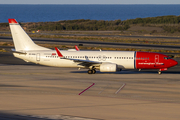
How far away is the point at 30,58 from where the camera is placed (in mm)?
43625

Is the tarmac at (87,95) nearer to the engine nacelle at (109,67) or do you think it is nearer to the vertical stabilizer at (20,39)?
the engine nacelle at (109,67)

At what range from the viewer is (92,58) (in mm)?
43375

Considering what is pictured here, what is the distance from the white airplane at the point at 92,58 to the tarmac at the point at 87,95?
159 centimetres

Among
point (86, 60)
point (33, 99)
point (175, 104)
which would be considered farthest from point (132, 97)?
point (86, 60)

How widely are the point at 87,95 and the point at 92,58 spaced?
46.2 ft

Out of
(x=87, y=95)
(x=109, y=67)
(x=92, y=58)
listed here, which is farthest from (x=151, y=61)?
(x=87, y=95)

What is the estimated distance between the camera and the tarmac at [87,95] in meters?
23.1

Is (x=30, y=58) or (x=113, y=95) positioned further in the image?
(x=30, y=58)

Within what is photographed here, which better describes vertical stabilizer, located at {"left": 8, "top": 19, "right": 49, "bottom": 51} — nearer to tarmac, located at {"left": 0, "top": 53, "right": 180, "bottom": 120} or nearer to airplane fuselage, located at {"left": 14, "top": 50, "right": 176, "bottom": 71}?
airplane fuselage, located at {"left": 14, "top": 50, "right": 176, "bottom": 71}

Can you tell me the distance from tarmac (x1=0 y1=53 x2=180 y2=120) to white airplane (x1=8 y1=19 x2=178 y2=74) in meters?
1.59

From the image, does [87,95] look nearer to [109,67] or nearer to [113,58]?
[109,67]

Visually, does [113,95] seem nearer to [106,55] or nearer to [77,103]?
[77,103]

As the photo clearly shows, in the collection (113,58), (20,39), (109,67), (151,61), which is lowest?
(109,67)

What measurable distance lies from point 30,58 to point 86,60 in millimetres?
8716
